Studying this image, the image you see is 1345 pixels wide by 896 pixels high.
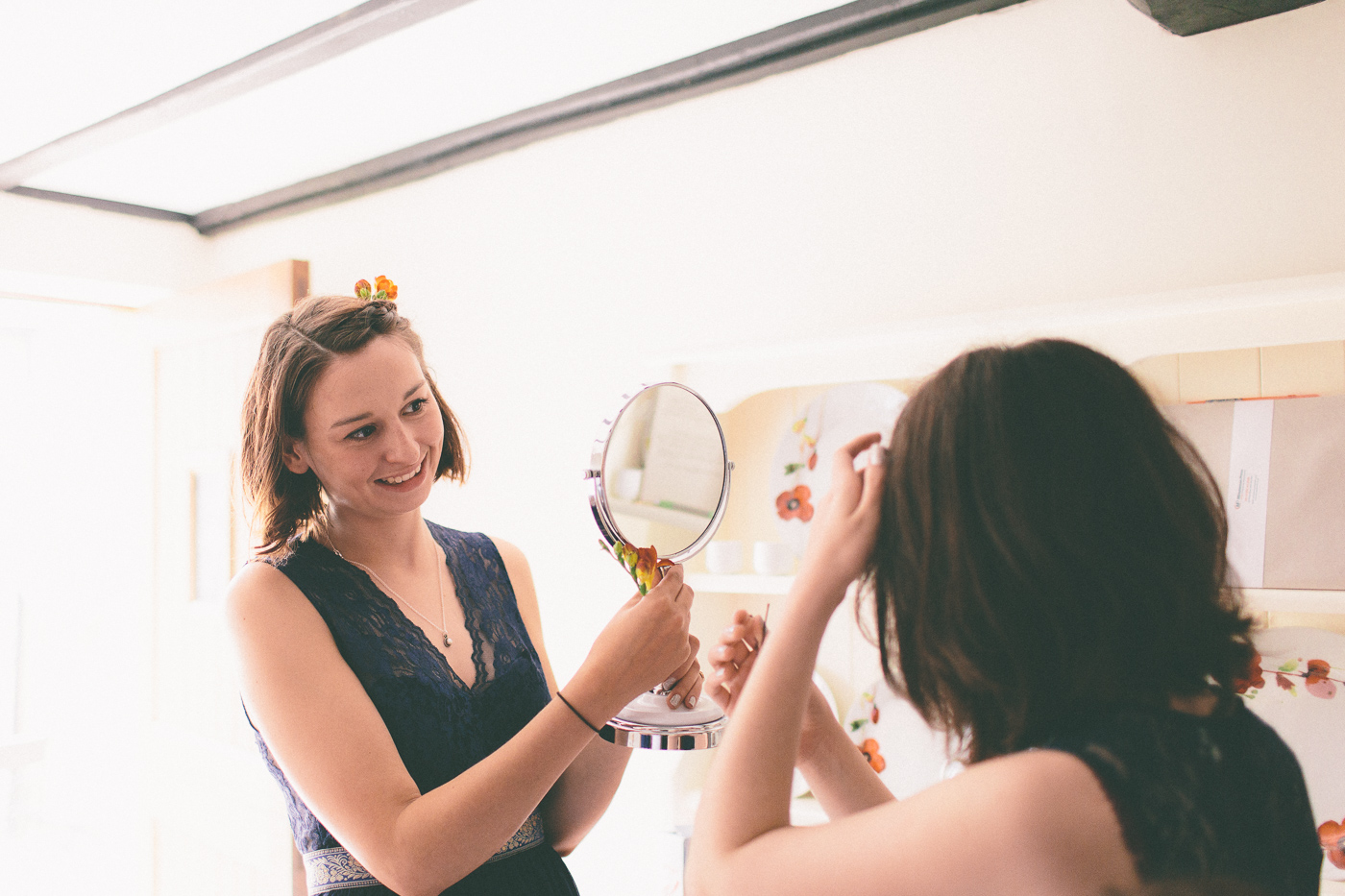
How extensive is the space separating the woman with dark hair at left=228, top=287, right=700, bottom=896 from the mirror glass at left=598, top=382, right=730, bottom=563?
0.07 metres

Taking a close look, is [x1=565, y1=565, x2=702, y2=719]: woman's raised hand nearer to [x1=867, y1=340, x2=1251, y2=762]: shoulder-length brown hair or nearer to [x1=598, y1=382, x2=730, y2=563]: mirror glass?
[x1=598, y1=382, x2=730, y2=563]: mirror glass

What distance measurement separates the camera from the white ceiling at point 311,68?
63.5 inches

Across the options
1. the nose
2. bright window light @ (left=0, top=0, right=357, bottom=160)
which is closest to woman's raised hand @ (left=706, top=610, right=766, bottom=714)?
the nose

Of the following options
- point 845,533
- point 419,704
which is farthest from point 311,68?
point 845,533

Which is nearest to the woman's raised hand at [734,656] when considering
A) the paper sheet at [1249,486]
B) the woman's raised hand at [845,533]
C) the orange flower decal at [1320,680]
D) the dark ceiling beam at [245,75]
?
the woman's raised hand at [845,533]

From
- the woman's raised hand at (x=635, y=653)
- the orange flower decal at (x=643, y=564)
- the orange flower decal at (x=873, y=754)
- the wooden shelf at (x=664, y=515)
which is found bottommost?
the orange flower decal at (x=873, y=754)

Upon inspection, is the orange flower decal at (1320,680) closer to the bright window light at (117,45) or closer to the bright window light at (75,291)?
the bright window light at (117,45)

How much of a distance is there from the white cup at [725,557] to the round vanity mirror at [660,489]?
1.67 feet

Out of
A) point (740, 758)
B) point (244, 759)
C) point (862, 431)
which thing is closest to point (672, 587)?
point (740, 758)

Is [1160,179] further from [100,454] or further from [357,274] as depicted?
[100,454]

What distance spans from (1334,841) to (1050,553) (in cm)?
83

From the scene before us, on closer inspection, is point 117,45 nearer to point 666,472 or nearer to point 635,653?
point 666,472

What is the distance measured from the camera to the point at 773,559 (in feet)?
5.08

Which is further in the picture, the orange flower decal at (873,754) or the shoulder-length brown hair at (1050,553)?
the orange flower decal at (873,754)
